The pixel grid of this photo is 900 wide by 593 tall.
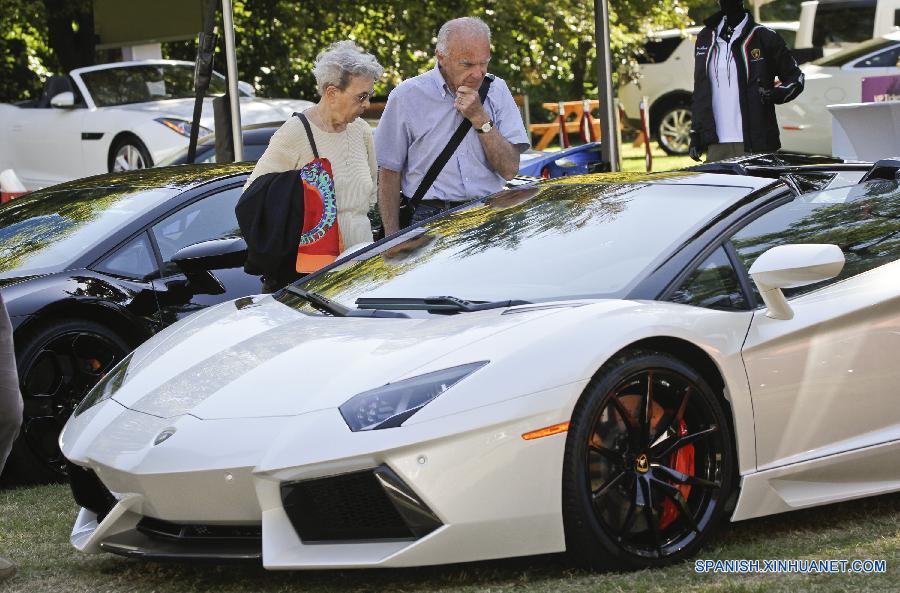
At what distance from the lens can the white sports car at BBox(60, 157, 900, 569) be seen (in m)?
3.60

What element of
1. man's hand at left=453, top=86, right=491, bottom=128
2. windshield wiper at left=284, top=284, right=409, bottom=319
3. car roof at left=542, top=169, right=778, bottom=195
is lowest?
windshield wiper at left=284, top=284, right=409, bottom=319

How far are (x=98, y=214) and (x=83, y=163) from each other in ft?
29.6

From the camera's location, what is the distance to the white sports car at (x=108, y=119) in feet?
46.1

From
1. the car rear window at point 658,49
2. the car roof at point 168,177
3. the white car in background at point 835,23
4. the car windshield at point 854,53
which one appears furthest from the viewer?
the car rear window at point 658,49

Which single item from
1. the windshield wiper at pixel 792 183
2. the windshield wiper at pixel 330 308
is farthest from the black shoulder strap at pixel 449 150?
the windshield wiper at pixel 792 183

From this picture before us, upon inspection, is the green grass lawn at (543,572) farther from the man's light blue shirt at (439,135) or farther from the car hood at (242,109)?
the car hood at (242,109)

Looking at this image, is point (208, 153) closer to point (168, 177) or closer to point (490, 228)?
point (168, 177)

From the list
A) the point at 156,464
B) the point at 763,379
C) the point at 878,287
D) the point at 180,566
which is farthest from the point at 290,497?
the point at 878,287

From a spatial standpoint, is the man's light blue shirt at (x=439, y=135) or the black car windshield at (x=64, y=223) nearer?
the black car windshield at (x=64, y=223)

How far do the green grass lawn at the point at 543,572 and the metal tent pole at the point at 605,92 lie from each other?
499cm

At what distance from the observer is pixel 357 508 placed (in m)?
3.61

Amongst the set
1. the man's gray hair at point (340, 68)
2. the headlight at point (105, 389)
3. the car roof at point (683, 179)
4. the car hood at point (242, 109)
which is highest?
the man's gray hair at point (340, 68)

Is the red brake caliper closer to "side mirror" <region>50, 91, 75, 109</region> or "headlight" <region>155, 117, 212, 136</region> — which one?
"headlight" <region>155, 117, 212, 136</region>

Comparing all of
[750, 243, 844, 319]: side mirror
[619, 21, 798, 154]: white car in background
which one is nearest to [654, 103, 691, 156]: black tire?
[619, 21, 798, 154]: white car in background
